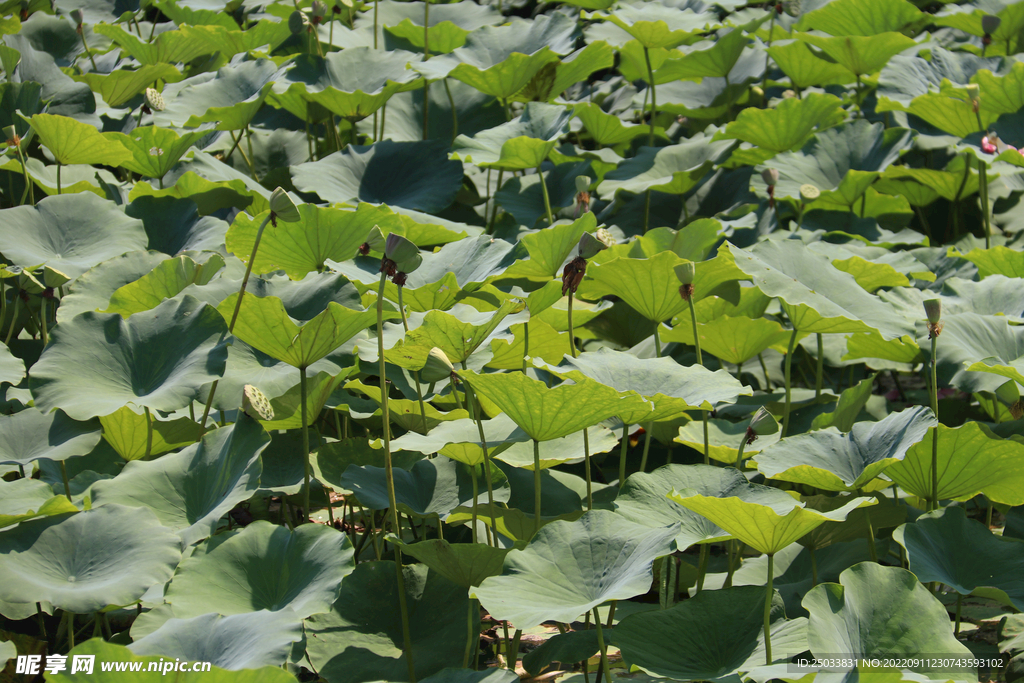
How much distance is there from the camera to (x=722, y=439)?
1.52m

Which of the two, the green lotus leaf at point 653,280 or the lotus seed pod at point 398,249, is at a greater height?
the lotus seed pod at point 398,249

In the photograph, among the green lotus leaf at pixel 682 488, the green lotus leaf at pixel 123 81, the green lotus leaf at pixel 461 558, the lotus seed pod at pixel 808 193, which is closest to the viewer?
the green lotus leaf at pixel 461 558

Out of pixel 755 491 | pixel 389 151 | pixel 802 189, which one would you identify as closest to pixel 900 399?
pixel 802 189

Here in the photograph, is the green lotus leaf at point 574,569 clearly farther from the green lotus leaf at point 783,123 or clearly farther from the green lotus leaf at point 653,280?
the green lotus leaf at point 783,123

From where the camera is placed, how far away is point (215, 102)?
2.47 meters

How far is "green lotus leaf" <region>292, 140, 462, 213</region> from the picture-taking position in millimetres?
2225

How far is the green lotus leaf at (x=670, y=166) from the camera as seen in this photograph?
90.0 inches

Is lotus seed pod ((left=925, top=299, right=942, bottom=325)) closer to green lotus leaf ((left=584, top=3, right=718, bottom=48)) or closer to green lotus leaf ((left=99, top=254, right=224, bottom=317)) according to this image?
green lotus leaf ((left=99, top=254, right=224, bottom=317))

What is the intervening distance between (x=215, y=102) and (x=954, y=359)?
7.11 ft

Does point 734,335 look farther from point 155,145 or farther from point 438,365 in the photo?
point 155,145

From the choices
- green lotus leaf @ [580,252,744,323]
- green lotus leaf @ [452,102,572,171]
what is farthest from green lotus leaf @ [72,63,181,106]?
green lotus leaf @ [580,252,744,323]

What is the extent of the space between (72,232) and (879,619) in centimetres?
176

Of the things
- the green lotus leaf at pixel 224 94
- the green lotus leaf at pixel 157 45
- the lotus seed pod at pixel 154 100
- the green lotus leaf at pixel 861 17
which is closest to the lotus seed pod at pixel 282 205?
the green lotus leaf at pixel 224 94

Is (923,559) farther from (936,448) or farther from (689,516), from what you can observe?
(689,516)
